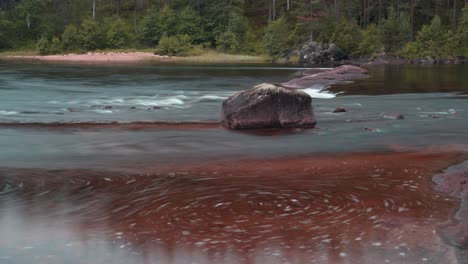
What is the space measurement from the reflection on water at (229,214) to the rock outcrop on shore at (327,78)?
2431 centimetres

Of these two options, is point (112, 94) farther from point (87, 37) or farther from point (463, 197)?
point (87, 37)

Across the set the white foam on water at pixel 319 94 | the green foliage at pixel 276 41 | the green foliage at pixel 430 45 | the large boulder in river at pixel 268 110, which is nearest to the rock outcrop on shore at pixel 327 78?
the white foam on water at pixel 319 94

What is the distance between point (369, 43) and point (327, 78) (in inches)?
1824

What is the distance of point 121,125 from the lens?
20.8 metres

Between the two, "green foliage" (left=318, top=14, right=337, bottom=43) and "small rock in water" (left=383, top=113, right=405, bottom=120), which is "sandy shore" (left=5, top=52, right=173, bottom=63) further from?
"small rock in water" (left=383, top=113, right=405, bottom=120)

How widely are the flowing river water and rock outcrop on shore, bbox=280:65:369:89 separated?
13899 millimetres

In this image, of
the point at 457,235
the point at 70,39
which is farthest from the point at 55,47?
the point at 457,235

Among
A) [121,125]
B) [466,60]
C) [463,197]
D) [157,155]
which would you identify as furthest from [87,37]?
[463,197]

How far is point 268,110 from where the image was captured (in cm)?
1978

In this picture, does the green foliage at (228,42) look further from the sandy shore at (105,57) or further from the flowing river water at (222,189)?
the flowing river water at (222,189)

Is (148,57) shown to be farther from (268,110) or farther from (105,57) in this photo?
(268,110)

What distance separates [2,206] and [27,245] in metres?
2.43

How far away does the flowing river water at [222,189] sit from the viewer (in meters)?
8.03

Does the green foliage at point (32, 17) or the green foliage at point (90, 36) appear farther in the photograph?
the green foliage at point (32, 17)
